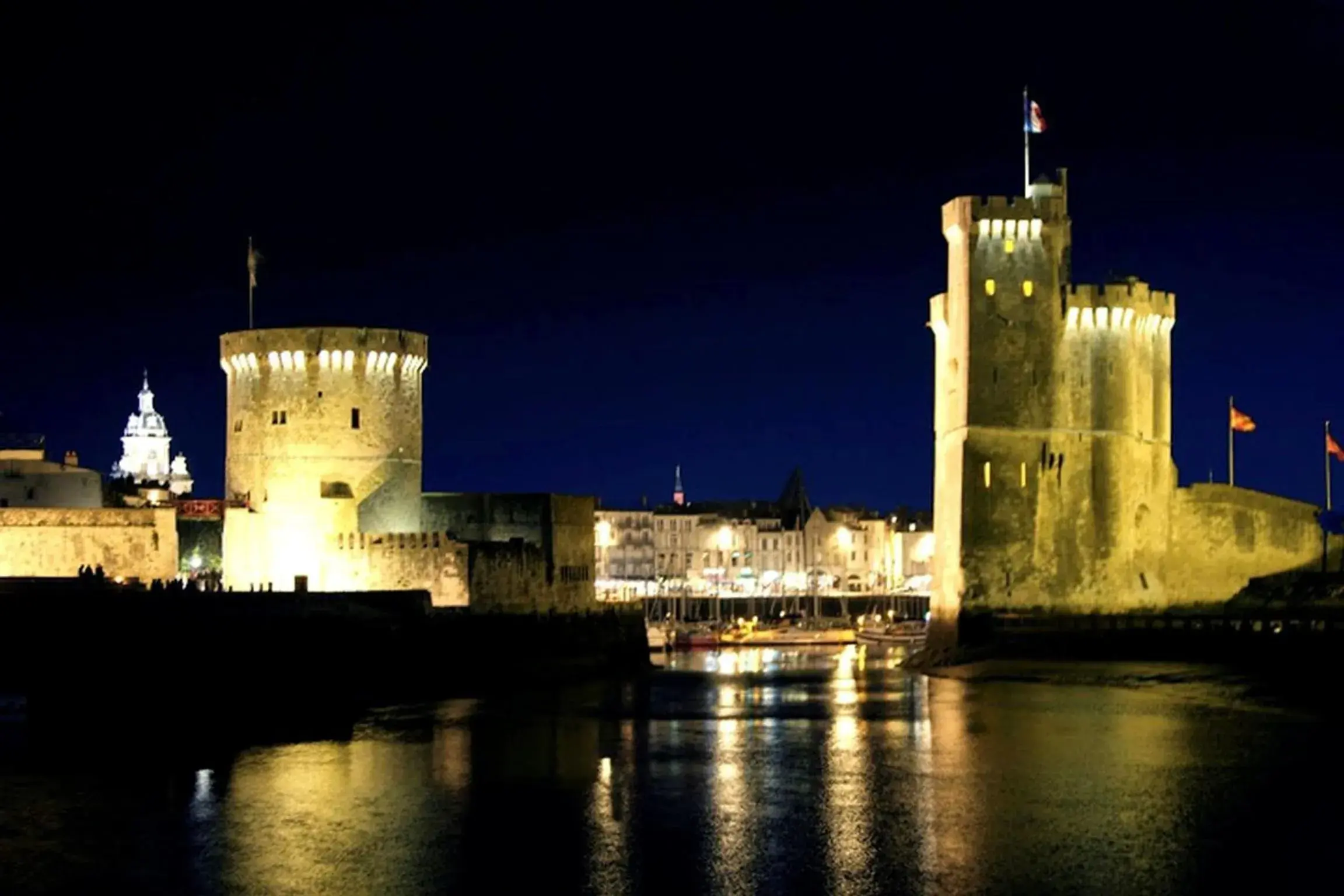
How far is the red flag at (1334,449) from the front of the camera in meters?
57.8

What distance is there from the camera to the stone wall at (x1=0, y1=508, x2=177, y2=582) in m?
43.8

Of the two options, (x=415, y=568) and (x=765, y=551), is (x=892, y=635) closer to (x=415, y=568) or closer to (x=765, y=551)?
(x=415, y=568)

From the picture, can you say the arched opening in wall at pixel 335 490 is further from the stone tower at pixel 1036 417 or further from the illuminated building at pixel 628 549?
the illuminated building at pixel 628 549

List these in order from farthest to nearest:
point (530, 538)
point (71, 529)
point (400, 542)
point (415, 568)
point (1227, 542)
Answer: point (1227, 542)
point (530, 538)
point (400, 542)
point (415, 568)
point (71, 529)

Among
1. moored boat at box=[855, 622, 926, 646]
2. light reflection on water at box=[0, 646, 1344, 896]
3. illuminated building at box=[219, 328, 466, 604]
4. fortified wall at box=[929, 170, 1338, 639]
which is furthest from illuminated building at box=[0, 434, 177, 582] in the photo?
moored boat at box=[855, 622, 926, 646]

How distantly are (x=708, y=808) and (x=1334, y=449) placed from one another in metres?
37.5

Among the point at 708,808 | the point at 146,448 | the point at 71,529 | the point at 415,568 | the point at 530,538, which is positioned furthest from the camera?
the point at 146,448

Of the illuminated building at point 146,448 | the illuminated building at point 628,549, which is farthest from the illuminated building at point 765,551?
the illuminated building at point 146,448

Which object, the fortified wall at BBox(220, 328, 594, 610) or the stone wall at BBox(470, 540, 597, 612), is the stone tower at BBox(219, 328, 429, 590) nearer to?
the fortified wall at BBox(220, 328, 594, 610)

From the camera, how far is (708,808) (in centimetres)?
2577

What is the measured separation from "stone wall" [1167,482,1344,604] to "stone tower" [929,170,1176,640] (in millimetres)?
2083

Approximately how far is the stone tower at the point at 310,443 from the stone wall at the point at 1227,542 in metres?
21.1

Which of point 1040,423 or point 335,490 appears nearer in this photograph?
point 335,490

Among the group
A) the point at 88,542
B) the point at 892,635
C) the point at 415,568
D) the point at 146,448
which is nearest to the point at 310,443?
the point at 415,568
